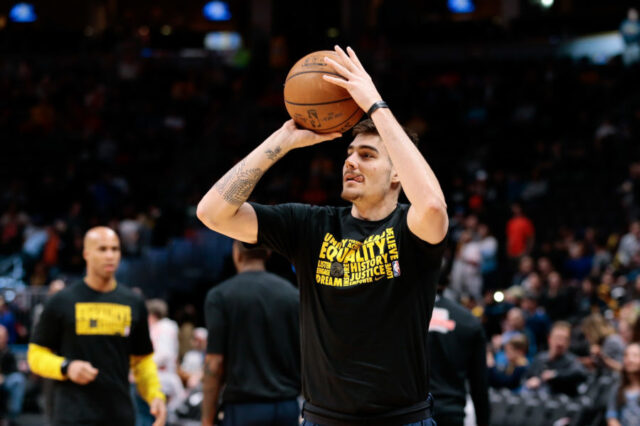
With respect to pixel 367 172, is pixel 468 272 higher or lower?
lower

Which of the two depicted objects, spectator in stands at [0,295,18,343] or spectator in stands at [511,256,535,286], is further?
spectator in stands at [511,256,535,286]

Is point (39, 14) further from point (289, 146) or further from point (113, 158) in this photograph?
point (289, 146)

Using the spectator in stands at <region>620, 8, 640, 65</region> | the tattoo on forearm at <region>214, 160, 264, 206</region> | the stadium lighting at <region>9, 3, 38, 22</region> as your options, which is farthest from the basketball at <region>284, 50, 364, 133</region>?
the stadium lighting at <region>9, 3, 38, 22</region>

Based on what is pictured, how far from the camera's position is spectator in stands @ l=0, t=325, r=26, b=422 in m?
12.3

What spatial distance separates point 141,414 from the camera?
27.9ft

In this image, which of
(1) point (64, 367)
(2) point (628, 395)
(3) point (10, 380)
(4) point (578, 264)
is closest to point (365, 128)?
(1) point (64, 367)

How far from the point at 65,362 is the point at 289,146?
2860mm

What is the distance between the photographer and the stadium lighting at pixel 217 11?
30984 mm

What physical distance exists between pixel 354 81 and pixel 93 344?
3302 mm

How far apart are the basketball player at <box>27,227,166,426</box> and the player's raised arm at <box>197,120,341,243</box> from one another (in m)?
2.42

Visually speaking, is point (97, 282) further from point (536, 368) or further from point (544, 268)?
point (544, 268)

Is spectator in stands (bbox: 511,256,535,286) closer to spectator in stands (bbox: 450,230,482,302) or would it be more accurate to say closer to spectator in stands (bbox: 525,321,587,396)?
spectator in stands (bbox: 450,230,482,302)

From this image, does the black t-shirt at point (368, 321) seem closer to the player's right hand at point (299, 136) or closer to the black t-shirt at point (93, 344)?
the player's right hand at point (299, 136)

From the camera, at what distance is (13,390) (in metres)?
12.3
